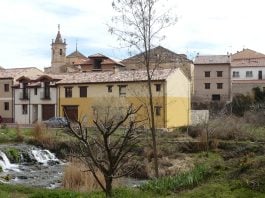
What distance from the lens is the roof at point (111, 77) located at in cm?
4562

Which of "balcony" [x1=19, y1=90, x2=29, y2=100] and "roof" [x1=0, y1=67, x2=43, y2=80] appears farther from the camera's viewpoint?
"roof" [x1=0, y1=67, x2=43, y2=80]

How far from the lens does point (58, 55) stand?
88750mm

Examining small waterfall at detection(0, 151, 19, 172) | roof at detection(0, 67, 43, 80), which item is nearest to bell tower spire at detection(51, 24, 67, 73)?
roof at detection(0, 67, 43, 80)

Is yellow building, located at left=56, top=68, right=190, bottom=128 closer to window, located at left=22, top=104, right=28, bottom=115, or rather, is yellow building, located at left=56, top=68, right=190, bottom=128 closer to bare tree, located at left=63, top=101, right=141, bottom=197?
window, located at left=22, top=104, right=28, bottom=115

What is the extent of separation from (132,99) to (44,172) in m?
22.9

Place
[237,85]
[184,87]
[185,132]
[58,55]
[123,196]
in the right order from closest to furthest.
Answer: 1. [123,196]
2. [185,132]
3. [184,87]
4. [237,85]
5. [58,55]

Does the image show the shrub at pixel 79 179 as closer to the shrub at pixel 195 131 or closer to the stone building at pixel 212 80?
the shrub at pixel 195 131

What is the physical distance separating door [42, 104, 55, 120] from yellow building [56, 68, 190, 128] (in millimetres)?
1239

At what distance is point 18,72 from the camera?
5859 cm

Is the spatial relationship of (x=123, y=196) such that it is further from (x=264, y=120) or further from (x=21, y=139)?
(x=264, y=120)

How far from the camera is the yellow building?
1772 inches

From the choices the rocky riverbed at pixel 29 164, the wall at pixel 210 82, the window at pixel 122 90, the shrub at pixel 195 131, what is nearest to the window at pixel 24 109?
the window at pixel 122 90

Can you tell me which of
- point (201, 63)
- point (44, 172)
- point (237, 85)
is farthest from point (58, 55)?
point (44, 172)

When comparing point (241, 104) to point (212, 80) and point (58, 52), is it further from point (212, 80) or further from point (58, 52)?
point (58, 52)
